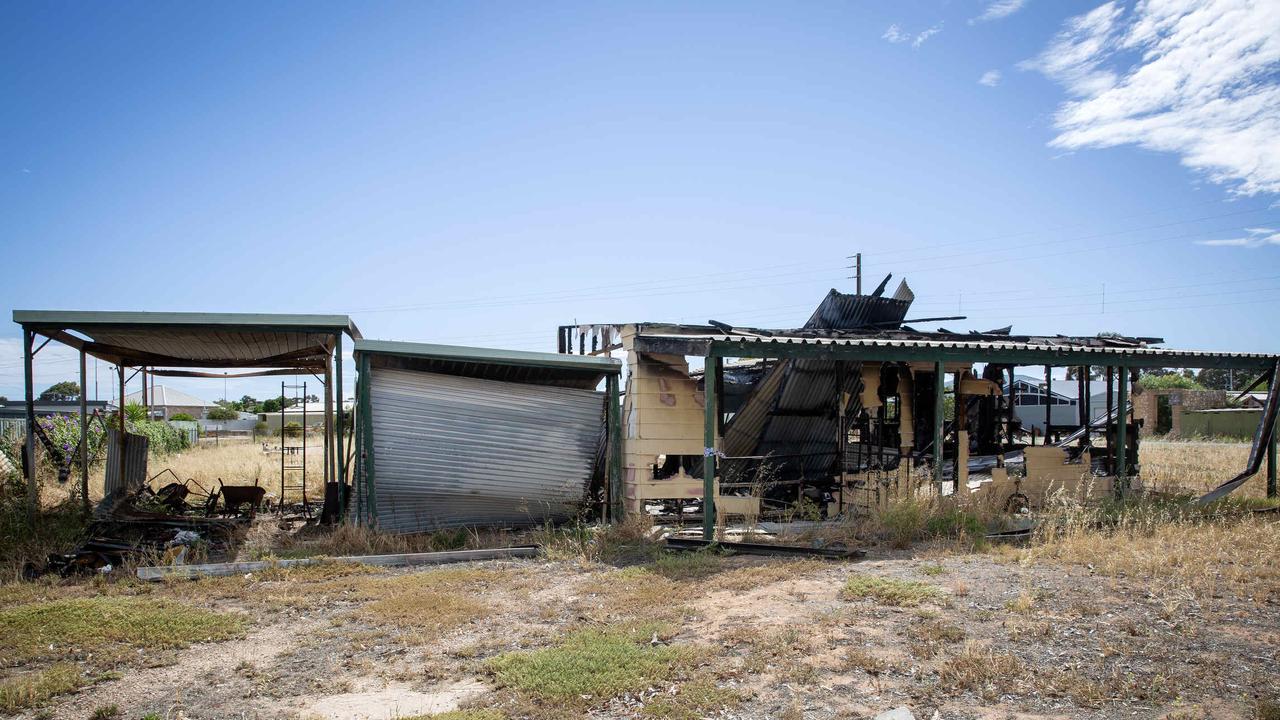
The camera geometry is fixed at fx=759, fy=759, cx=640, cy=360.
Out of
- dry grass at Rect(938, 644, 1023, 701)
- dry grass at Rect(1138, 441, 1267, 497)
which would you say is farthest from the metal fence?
dry grass at Rect(1138, 441, 1267, 497)

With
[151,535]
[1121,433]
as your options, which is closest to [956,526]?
[1121,433]

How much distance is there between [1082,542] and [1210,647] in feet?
11.5

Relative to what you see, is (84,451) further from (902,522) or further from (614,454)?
(902,522)

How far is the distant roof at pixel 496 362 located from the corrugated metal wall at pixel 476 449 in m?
0.27

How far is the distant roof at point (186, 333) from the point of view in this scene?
9.76 m

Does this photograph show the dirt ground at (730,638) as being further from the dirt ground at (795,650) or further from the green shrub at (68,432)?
the green shrub at (68,432)

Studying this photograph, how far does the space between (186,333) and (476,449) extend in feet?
14.4

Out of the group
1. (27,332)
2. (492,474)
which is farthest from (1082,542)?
(27,332)

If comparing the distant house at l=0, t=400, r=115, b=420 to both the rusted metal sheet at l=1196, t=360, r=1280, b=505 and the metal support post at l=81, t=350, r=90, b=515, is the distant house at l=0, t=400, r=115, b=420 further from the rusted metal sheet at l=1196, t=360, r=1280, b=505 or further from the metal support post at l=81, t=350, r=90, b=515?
the rusted metal sheet at l=1196, t=360, r=1280, b=505

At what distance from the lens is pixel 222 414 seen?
5906 centimetres

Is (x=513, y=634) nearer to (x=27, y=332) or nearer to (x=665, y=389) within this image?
(x=665, y=389)

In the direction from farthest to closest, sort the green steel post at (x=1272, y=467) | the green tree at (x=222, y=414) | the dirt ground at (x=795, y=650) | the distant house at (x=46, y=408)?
the green tree at (x=222, y=414), the distant house at (x=46, y=408), the green steel post at (x=1272, y=467), the dirt ground at (x=795, y=650)

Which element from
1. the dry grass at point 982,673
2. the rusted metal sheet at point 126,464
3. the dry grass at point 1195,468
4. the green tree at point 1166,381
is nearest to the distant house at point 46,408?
the rusted metal sheet at point 126,464

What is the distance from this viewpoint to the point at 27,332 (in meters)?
9.94
